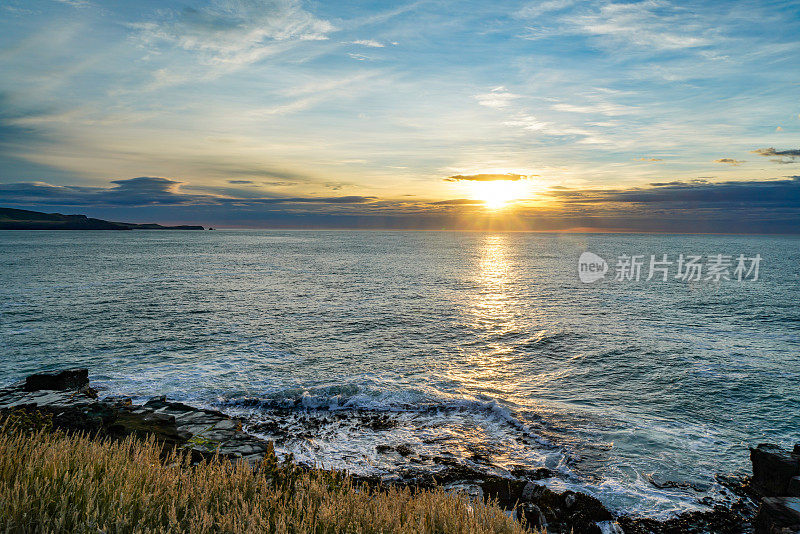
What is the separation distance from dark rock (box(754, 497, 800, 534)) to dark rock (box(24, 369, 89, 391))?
22991mm

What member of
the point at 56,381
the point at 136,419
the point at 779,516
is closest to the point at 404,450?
the point at 136,419

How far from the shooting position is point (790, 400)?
20156 millimetres

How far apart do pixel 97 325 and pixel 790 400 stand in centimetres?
4342

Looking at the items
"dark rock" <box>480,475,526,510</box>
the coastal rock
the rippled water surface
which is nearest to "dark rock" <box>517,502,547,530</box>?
the coastal rock

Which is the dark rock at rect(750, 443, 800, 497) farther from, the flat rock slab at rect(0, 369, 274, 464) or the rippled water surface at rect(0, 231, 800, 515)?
the flat rock slab at rect(0, 369, 274, 464)

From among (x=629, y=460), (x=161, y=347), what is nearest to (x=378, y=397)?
(x=629, y=460)

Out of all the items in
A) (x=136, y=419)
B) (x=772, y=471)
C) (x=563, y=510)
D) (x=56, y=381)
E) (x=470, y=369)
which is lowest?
(x=470, y=369)

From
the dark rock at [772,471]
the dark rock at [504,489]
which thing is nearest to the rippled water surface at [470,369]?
the dark rock at [772,471]

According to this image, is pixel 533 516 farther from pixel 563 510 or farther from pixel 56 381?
pixel 56 381

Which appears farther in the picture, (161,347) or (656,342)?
(656,342)

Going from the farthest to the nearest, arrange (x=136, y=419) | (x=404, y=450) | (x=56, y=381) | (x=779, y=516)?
1. (x=56, y=381)
2. (x=404, y=450)
3. (x=136, y=419)
4. (x=779, y=516)

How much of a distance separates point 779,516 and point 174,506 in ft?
41.0

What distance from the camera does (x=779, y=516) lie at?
32.0 ft

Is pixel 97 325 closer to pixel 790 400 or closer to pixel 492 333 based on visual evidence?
pixel 492 333
